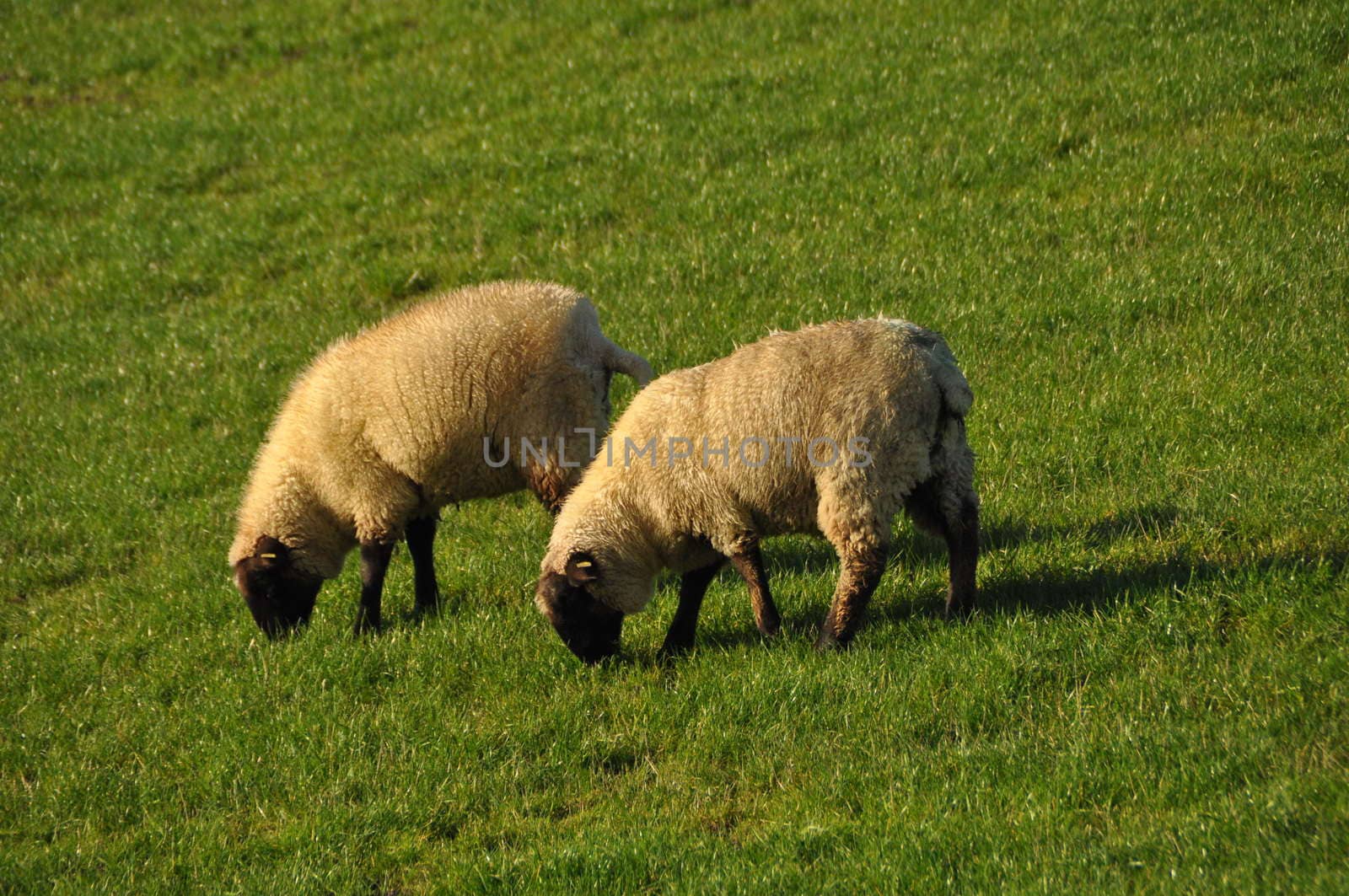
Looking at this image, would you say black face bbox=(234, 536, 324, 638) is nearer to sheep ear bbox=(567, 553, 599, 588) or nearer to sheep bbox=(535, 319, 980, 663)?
sheep bbox=(535, 319, 980, 663)

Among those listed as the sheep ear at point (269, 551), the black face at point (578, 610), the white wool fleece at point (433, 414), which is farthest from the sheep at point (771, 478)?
the sheep ear at point (269, 551)

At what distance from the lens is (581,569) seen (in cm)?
716

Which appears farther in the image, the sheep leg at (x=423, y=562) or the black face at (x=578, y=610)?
the sheep leg at (x=423, y=562)

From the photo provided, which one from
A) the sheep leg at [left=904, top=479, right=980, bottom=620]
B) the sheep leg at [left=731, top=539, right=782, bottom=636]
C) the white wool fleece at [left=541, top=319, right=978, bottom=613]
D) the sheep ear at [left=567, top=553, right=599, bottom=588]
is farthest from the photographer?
the sheep ear at [left=567, top=553, right=599, bottom=588]

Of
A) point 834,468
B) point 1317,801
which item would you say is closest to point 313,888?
point 834,468

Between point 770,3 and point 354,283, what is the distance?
23.2 feet

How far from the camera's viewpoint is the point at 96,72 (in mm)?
19391

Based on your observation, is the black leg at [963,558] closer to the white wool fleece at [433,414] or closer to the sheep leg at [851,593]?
the sheep leg at [851,593]

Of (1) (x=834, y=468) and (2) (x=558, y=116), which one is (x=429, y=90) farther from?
(1) (x=834, y=468)

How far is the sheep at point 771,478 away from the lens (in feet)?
21.5

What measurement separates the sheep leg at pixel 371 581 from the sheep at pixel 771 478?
60.6 inches

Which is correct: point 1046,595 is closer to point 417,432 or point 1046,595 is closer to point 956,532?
point 956,532

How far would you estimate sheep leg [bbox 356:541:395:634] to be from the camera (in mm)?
8383

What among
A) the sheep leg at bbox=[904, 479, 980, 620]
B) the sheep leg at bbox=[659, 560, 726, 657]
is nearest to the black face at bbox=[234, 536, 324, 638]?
the sheep leg at bbox=[659, 560, 726, 657]
